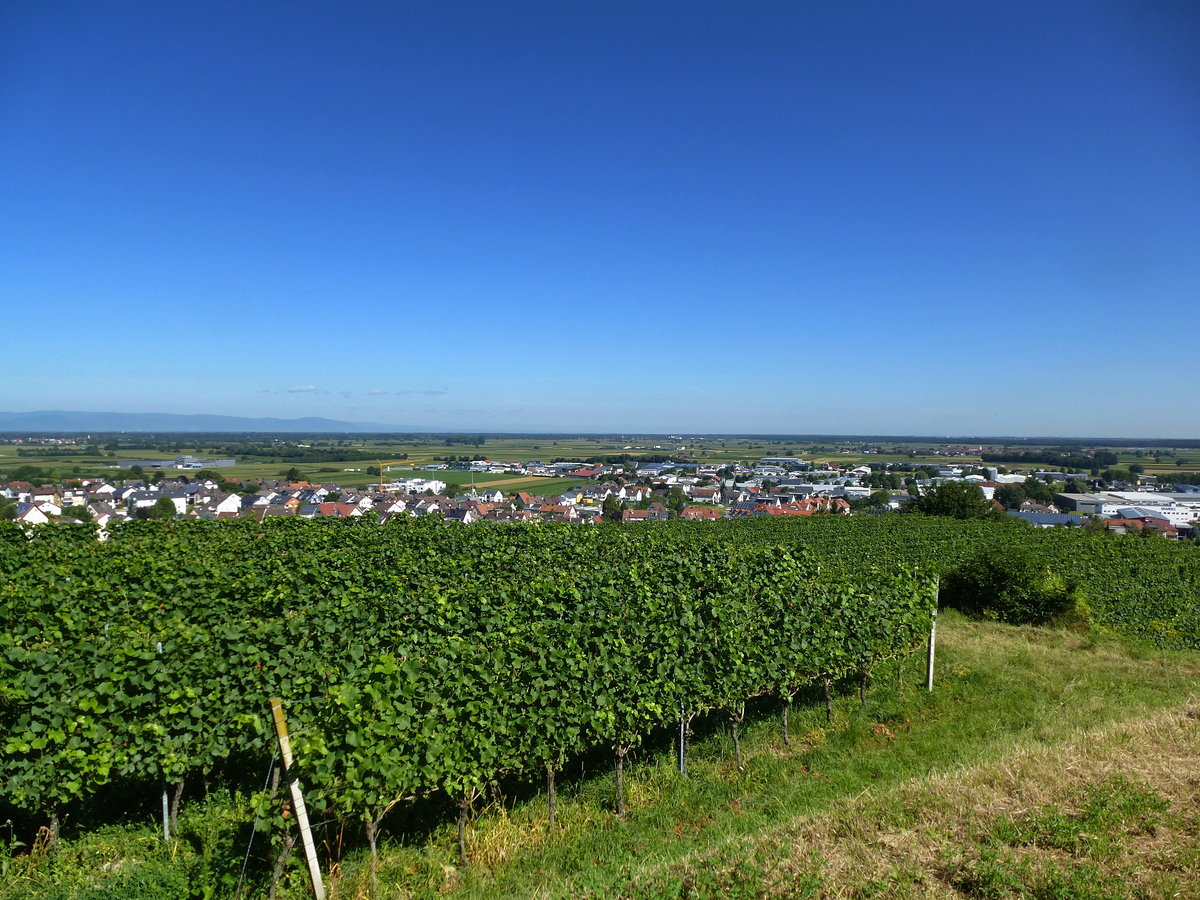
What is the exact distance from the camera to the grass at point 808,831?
4414 millimetres

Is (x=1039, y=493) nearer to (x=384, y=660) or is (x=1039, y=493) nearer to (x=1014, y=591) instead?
(x=1014, y=591)

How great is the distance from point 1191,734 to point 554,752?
7.29m

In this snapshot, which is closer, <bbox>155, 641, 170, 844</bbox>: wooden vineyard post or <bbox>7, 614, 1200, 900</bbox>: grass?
<bbox>7, 614, 1200, 900</bbox>: grass

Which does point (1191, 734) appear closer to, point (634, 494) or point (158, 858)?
point (158, 858)

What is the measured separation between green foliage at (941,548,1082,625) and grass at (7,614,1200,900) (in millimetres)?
8754

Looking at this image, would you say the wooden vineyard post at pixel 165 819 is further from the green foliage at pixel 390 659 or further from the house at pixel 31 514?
the house at pixel 31 514

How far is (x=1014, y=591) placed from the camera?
16.1m

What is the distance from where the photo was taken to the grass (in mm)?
4414

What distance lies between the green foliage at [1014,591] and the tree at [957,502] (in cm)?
3209

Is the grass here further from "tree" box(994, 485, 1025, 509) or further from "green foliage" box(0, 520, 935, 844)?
"tree" box(994, 485, 1025, 509)

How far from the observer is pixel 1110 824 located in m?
4.91

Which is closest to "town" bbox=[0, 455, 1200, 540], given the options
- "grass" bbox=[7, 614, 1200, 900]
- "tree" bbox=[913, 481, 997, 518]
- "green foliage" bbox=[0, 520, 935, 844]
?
"tree" bbox=[913, 481, 997, 518]

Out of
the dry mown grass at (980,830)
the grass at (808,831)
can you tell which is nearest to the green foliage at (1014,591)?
the grass at (808,831)

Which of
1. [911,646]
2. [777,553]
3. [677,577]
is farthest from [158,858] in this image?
[911,646]
